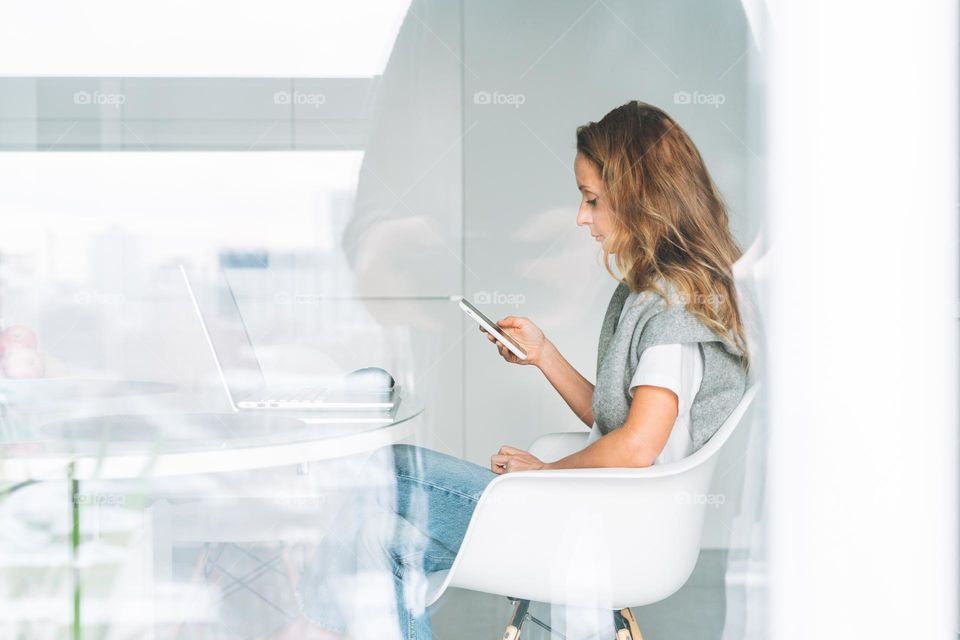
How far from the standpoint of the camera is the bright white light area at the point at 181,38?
6.32 feet

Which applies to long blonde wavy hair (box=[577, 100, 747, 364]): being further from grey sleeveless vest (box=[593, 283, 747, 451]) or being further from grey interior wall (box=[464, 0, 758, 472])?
grey interior wall (box=[464, 0, 758, 472])

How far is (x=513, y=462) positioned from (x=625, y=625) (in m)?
0.31

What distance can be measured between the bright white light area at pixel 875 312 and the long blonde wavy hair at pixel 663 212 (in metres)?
0.14

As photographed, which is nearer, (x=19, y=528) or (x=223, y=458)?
(x=223, y=458)

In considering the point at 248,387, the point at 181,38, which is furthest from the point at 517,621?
the point at 181,38

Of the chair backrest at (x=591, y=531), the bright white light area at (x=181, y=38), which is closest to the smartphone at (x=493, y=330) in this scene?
the chair backrest at (x=591, y=531)

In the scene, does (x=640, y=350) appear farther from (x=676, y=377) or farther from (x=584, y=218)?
(x=584, y=218)

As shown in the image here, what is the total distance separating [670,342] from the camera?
1252 millimetres

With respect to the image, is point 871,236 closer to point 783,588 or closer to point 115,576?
point 783,588

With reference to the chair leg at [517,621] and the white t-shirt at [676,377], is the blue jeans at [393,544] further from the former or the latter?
the white t-shirt at [676,377]

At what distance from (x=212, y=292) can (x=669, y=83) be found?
1363mm

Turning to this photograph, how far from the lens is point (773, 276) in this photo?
1.43 metres

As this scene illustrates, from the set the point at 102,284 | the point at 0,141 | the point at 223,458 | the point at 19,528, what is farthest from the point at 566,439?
the point at 0,141

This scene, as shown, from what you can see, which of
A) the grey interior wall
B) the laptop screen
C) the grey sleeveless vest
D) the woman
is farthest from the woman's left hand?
the grey interior wall
